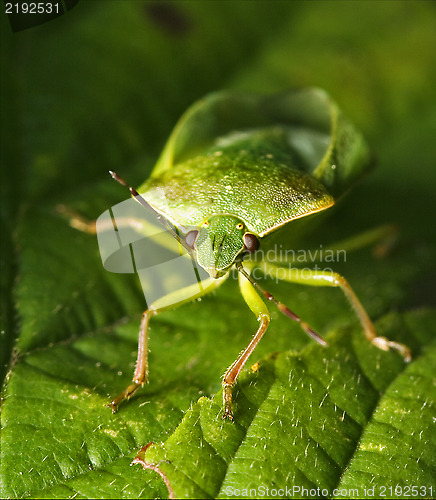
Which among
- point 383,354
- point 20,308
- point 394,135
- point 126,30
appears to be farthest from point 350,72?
point 20,308

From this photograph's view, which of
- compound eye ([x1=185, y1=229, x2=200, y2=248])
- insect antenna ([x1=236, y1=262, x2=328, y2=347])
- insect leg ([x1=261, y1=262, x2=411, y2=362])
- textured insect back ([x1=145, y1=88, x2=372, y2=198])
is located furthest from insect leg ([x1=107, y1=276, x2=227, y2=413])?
textured insect back ([x1=145, y1=88, x2=372, y2=198])

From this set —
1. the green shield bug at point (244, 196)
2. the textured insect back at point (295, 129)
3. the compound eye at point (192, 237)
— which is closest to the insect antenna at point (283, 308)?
the green shield bug at point (244, 196)

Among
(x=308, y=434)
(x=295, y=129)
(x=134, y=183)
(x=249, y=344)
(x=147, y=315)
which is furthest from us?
(x=295, y=129)

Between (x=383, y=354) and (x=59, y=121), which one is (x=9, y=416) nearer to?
(x=383, y=354)

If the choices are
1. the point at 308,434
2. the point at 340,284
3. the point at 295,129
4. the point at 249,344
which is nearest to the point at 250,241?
the point at 249,344

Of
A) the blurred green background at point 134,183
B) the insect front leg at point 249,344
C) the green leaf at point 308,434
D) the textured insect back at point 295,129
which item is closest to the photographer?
the green leaf at point 308,434

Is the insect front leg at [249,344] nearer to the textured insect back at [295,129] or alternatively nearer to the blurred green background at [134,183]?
the blurred green background at [134,183]

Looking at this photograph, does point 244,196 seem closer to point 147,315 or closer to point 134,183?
point 147,315

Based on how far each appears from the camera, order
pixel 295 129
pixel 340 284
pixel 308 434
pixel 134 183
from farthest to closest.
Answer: pixel 295 129
pixel 134 183
pixel 340 284
pixel 308 434
